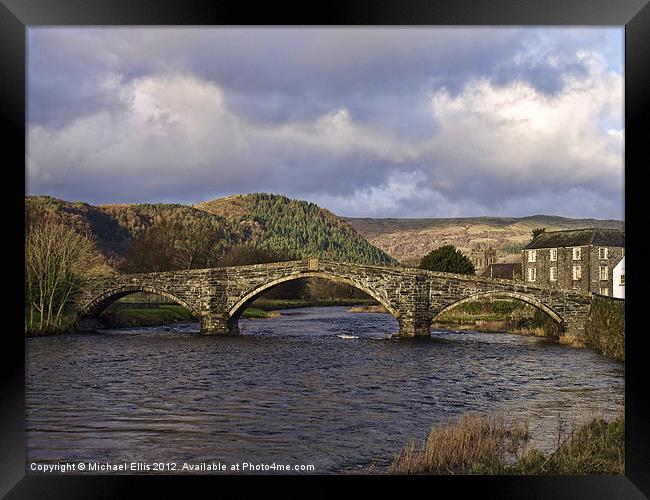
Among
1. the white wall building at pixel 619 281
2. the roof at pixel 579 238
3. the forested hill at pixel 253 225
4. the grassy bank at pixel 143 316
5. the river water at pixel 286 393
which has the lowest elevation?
the river water at pixel 286 393

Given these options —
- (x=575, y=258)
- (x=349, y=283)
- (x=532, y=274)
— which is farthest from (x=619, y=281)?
(x=349, y=283)

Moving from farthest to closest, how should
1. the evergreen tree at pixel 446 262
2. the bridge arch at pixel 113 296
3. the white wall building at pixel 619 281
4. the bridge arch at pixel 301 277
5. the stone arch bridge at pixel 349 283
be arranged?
the evergreen tree at pixel 446 262
the bridge arch at pixel 113 296
the bridge arch at pixel 301 277
the stone arch bridge at pixel 349 283
the white wall building at pixel 619 281

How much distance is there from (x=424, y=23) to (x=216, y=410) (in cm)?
829

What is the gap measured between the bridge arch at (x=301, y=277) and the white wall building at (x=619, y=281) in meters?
7.69

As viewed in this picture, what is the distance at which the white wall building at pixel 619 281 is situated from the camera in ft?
68.4

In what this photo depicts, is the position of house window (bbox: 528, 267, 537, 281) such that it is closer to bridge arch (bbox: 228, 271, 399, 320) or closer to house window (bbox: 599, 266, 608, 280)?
house window (bbox: 599, 266, 608, 280)

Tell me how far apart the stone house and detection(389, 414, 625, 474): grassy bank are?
51.8 feet

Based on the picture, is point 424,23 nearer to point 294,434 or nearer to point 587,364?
point 294,434

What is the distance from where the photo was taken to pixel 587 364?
56.6 feet

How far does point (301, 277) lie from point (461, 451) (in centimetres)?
1669

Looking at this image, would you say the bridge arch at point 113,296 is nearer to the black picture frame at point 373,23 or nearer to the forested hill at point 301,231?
the forested hill at point 301,231

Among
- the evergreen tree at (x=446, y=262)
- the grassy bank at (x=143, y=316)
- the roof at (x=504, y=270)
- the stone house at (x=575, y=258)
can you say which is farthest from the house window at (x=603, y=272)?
the grassy bank at (x=143, y=316)

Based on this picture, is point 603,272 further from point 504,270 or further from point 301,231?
point 301,231
